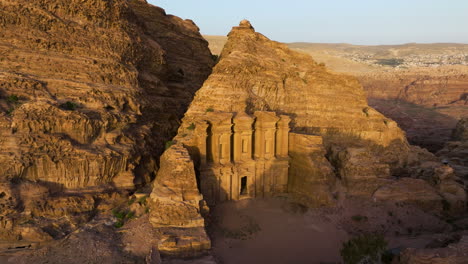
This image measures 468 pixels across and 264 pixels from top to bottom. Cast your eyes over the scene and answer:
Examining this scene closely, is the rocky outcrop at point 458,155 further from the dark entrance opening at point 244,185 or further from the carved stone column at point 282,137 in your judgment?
the dark entrance opening at point 244,185

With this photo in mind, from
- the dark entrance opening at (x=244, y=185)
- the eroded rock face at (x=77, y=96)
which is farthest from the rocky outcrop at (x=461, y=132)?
the eroded rock face at (x=77, y=96)

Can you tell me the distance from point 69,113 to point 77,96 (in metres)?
1.63

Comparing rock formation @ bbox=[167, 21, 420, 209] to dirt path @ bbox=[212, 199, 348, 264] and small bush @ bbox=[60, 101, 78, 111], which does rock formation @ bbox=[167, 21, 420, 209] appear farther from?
small bush @ bbox=[60, 101, 78, 111]

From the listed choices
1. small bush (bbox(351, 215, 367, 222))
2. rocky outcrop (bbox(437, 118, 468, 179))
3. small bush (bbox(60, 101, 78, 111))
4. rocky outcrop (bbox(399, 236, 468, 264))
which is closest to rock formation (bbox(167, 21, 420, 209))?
small bush (bbox(351, 215, 367, 222))

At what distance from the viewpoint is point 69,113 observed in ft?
65.5

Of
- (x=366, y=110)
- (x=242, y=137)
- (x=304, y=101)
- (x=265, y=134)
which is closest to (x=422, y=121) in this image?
(x=366, y=110)

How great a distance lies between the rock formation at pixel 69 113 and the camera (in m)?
18.2

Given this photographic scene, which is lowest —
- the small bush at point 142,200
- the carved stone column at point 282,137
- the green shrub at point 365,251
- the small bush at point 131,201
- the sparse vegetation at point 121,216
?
the green shrub at point 365,251

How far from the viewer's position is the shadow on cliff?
54688 mm

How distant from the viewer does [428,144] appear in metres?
53.2

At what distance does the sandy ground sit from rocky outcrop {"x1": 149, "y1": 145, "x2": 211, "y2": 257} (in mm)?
1927

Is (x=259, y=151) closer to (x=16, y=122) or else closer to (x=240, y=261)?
(x=240, y=261)

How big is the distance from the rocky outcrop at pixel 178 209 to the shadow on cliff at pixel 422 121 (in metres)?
44.4

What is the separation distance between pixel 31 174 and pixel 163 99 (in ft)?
40.4
